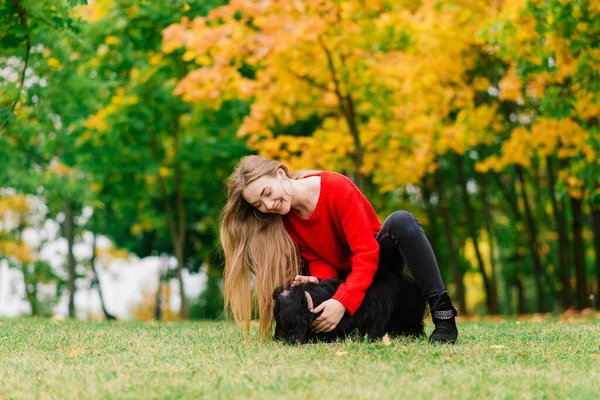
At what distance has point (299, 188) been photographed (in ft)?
15.1

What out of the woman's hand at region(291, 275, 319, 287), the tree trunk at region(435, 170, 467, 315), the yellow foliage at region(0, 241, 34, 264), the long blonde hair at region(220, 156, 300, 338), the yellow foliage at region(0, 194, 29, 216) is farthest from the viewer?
the yellow foliage at region(0, 241, 34, 264)

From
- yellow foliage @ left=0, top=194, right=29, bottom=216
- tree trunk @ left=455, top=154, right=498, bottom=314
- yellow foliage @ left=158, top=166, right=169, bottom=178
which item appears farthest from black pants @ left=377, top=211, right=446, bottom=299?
yellow foliage @ left=0, top=194, right=29, bottom=216

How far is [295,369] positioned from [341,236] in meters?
1.39

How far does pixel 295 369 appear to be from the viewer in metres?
3.46

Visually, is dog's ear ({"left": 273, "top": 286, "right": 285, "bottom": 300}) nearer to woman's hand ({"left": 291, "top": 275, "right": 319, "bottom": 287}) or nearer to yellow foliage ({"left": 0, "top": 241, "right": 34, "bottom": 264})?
woman's hand ({"left": 291, "top": 275, "right": 319, "bottom": 287})

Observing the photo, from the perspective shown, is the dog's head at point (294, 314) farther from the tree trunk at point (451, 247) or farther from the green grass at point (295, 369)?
the tree trunk at point (451, 247)

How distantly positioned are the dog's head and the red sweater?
21 cm

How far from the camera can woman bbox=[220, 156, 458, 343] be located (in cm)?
442

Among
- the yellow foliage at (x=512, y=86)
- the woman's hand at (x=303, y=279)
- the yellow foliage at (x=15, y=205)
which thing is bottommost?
the woman's hand at (x=303, y=279)

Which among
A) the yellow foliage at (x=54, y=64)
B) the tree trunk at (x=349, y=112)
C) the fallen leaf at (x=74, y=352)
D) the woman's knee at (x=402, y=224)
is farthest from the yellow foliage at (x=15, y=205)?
the woman's knee at (x=402, y=224)

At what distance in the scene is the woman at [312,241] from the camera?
4418 millimetres

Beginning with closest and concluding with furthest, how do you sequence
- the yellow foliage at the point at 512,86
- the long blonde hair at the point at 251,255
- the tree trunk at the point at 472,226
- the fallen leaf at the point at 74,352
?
the fallen leaf at the point at 74,352
the long blonde hair at the point at 251,255
the yellow foliage at the point at 512,86
the tree trunk at the point at 472,226

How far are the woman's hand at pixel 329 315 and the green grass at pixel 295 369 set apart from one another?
0.18 meters

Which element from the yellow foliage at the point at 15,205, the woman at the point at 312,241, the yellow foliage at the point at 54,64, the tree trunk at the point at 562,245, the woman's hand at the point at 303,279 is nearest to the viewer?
the woman at the point at 312,241
